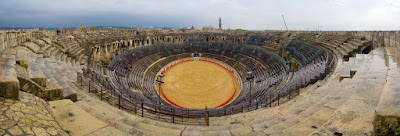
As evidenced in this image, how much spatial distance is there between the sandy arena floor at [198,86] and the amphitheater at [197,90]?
0.17 m

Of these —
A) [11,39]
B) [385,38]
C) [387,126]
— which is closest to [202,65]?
[385,38]

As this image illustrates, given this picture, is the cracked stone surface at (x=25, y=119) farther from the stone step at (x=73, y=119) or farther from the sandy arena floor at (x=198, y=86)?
the sandy arena floor at (x=198, y=86)

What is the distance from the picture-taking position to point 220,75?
136 ft

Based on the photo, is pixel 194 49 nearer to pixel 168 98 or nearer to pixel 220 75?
pixel 220 75

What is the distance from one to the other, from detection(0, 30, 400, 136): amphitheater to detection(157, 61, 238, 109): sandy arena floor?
0.17 m

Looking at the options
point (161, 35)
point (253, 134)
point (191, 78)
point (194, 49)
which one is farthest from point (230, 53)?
point (253, 134)

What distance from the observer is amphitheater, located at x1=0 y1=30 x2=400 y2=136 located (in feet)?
19.1

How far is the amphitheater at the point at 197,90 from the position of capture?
582 cm

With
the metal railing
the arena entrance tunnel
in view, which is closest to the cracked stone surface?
the metal railing

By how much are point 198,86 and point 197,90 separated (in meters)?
2.14

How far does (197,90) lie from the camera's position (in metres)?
32.6

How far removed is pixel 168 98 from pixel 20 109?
22.6 metres

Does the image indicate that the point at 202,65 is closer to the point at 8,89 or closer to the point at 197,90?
the point at 197,90

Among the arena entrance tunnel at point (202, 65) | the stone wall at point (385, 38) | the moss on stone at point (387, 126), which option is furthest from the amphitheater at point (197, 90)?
the arena entrance tunnel at point (202, 65)
